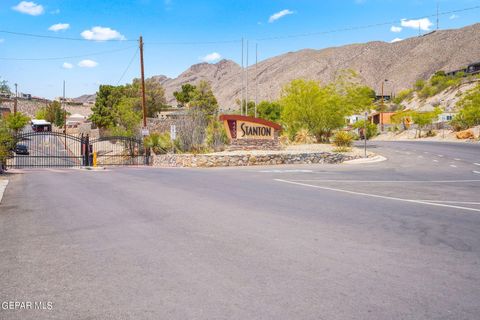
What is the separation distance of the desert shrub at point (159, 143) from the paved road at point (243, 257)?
2411 cm

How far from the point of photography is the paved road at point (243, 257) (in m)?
4.09

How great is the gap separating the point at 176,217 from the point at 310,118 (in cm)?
3153

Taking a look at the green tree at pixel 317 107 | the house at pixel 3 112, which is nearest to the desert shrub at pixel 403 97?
the green tree at pixel 317 107

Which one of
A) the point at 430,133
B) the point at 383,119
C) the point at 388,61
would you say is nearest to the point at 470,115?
the point at 430,133

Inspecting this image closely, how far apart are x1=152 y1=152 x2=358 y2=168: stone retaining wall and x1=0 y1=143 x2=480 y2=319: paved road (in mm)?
15892

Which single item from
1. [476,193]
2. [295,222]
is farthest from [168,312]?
[476,193]

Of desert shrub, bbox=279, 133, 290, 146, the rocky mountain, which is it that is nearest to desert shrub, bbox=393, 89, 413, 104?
the rocky mountain

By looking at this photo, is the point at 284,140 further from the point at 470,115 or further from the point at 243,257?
the point at 243,257

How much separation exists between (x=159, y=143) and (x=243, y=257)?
30.6 m

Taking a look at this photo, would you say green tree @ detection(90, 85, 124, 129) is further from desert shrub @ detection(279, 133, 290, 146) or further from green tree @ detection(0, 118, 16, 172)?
green tree @ detection(0, 118, 16, 172)

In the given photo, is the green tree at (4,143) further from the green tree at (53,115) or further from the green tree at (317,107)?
the green tree at (53,115)

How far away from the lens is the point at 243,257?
18.2 feet

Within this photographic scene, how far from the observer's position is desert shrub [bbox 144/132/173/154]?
3472 centimetres

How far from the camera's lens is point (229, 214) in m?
8.53
